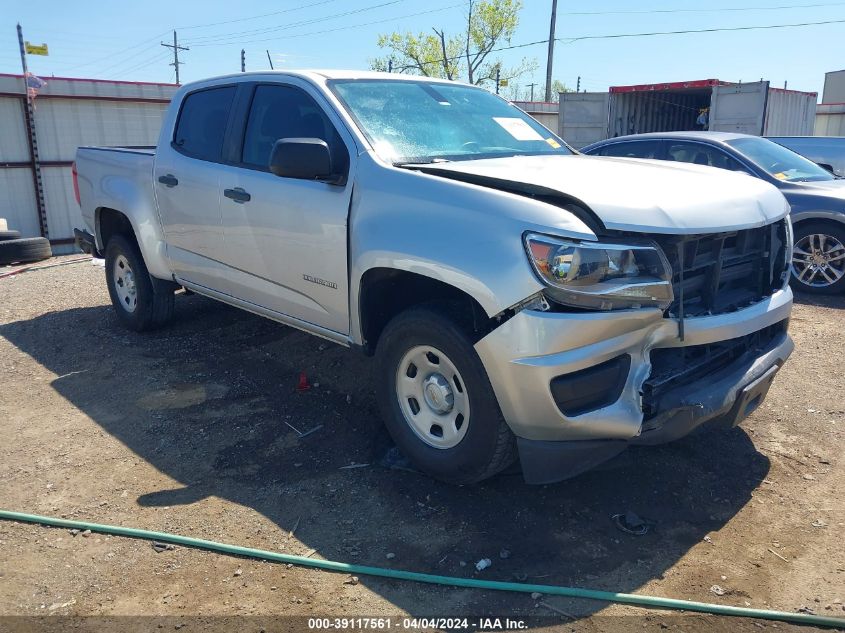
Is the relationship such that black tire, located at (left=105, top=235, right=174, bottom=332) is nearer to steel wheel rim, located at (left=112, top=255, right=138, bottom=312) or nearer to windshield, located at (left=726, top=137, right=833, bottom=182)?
steel wheel rim, located at (left=112, top=255, right=138, bottom=312)

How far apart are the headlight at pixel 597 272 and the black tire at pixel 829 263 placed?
527 cm

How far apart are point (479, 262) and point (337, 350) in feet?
9.06

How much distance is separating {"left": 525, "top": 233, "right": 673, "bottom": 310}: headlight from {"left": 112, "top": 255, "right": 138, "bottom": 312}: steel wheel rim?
4.41 metres

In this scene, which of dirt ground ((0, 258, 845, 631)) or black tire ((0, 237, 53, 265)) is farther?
black tire ((0, 237, 53, 265))

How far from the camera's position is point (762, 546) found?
3.16 meters

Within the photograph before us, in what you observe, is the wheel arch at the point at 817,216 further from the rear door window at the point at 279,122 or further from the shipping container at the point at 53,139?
the shipping container at the point at 53,139

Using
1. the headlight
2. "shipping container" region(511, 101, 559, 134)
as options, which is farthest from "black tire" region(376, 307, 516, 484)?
"shipping container" region(511, 101, 559, 134)

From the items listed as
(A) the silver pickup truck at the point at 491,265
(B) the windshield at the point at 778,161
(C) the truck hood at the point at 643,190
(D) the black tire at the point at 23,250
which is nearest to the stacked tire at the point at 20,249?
(D) the black tire at the point at 23,250

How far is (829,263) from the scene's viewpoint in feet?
24.8

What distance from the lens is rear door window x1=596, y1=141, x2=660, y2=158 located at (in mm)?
8492

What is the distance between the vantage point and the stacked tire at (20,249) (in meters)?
10.7

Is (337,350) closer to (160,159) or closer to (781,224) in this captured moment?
(160,159)

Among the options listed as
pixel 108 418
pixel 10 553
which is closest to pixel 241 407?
pixel 108 418

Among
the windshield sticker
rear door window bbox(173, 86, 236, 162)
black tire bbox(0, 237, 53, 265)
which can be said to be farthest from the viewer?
black tire bbox(0, 237, 53, 265)
